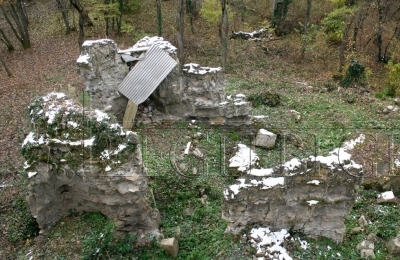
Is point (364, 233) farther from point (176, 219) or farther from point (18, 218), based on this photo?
point (18, 218)

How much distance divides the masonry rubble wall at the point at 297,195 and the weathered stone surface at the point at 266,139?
14.1ft

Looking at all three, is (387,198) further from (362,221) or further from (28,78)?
(28,78)

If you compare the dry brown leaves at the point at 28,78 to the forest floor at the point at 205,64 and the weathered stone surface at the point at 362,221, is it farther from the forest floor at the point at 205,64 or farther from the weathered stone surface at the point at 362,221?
the weathered stone surface at the point at 362,221

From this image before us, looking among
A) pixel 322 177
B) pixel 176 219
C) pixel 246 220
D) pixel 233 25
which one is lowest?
pixel 176 219

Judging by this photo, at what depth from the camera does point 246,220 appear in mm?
7746

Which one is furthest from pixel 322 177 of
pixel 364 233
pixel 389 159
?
pixel 389 159

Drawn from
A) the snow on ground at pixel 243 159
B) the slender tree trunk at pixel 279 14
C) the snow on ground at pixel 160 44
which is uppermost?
the slender tree trunk at pixel 279 14

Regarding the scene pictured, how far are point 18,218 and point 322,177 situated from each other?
7467 mm

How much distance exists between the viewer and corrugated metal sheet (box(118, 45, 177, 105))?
12.5 metres

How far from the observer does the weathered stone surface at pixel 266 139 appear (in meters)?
12.1

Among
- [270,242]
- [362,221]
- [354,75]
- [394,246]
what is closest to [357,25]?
[354,75]

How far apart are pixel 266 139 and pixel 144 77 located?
4949 millimetres

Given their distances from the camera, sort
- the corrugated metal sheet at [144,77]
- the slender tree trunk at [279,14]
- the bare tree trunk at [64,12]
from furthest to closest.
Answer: the slender tree trunk at [279,14] → the bare tree trunk at [64,12] → the corrugated metal sheet at [144,77]

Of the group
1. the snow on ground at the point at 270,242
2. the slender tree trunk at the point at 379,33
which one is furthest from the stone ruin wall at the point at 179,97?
the slender tree trunk at the point at 379,33
